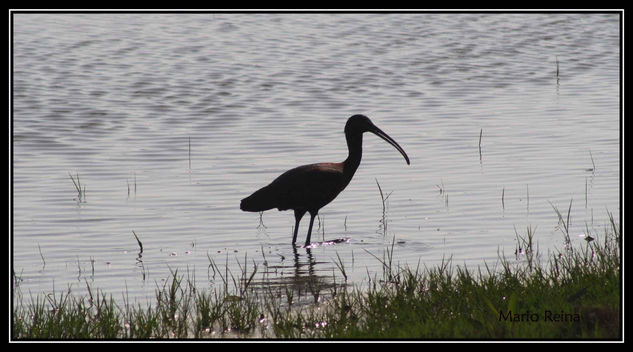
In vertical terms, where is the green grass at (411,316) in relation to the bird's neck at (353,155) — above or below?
below

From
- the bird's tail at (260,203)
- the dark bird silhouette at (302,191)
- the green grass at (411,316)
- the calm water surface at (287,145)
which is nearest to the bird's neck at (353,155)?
the dark bird silhouette at (302,191)

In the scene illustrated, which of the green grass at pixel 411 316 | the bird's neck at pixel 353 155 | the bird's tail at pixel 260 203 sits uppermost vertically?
the bird's neck at pixel 353 155

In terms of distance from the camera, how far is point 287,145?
14.2 meters

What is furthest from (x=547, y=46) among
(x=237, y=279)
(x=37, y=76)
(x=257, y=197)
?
(x=237, y=279)

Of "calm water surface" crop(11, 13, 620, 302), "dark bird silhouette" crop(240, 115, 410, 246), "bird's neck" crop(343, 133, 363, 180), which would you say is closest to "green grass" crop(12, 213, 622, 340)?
"calm water surface" crop(11, 13, 620, 302)

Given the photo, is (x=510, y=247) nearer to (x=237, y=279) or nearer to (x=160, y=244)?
(x=237, y=279)

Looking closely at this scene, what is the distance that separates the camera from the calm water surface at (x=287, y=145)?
940 centimetres

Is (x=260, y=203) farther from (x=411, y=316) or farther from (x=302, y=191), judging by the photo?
(x=411, y=316)

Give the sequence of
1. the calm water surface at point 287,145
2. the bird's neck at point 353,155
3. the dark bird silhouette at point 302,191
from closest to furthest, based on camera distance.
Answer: the calm water surface at point 287,145 → the dark bird silhouette at point 302,191 → the bird's neck at point 353,155

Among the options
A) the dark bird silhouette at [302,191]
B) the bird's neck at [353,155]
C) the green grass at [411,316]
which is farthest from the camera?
the bird's neck at [353,155]

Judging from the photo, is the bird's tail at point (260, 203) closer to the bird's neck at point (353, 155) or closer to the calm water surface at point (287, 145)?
the calm water surface at point (287, 145)

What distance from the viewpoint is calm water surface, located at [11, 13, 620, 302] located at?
9.40 meters

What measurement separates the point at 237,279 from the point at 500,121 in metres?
8.60

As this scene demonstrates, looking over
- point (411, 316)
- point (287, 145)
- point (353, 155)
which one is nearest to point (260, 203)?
point (353, 155)
